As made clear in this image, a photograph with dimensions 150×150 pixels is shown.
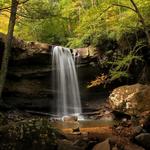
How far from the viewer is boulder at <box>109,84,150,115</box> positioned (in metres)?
14.7

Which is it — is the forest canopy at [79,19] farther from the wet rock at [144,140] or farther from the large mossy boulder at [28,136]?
the wet rock at [144,140]

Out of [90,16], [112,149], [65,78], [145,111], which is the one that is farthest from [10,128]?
[65,78]

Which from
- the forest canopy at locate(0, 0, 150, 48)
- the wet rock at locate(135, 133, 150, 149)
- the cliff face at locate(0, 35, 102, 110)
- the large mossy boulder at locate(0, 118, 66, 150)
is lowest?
the wet rock at locate(135, 133, 150, 149)

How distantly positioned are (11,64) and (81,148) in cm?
1124

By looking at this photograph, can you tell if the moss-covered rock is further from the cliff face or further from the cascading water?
the cascading water

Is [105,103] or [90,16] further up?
[90,16]

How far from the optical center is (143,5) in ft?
47.5

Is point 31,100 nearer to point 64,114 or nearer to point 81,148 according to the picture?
point 64,114

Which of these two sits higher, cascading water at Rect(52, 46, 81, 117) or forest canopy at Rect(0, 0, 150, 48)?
forest canopy at Rect(0, 0, 150, 48)

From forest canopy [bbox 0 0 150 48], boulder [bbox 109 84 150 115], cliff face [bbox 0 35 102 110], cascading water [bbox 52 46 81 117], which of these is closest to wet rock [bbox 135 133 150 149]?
forest canopy [bbox 0 0 150 48]

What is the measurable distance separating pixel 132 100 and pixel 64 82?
221 inches

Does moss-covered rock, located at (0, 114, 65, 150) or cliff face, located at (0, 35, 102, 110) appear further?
cliff face, located at (0, 35, 102, 110)

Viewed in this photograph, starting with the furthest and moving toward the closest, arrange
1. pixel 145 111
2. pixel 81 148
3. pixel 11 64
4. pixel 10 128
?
pixel 11 64 < pixel 145 111 < pixel 81 148 < pixel 10 128

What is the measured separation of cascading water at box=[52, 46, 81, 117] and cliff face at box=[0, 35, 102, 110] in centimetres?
37
